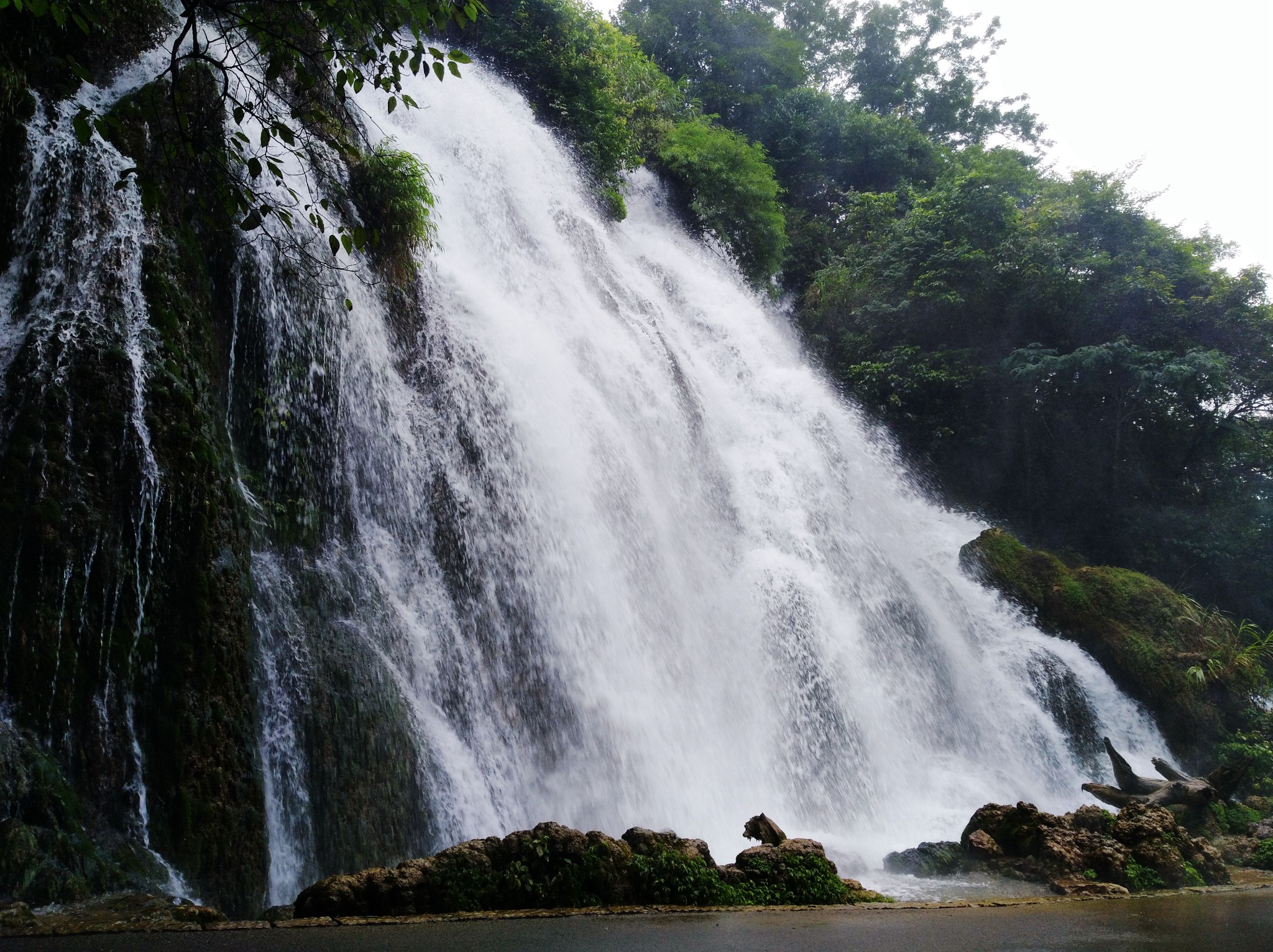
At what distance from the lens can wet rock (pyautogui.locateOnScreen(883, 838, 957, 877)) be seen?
7457 millimetres

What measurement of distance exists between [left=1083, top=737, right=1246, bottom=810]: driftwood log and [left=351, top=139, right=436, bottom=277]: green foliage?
943 cm

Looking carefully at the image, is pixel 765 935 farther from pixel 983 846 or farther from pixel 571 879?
pixel 983 846

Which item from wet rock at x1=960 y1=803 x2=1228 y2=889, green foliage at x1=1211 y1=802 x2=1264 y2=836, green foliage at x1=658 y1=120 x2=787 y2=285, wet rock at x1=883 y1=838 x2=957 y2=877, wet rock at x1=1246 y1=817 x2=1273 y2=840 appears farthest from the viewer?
green foliage at x1=658 y1=120 x2=787 y2=285

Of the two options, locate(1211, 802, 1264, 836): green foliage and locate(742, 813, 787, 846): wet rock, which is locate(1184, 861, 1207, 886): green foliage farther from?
locate(742, 813, 787, 846): wet rock

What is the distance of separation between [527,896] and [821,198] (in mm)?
23010

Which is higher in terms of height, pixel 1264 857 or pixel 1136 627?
pixel 1136 627

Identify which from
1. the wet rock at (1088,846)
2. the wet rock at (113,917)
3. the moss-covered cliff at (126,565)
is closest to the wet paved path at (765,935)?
the wet rock at (113,917)

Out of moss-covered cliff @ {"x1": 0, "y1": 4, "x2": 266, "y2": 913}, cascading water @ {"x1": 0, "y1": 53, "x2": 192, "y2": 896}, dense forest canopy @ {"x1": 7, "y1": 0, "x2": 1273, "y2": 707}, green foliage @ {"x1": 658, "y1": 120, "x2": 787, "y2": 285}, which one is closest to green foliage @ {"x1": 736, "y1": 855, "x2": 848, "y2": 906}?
moss-covered cliff @ {"x1": 0, "y1": 4, "x2": 266, "y2": 913}

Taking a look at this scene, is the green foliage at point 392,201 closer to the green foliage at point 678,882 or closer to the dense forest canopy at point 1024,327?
the dense forest canopy at point 1024,327

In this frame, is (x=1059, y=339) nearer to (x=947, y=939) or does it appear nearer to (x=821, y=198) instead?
(x=821, y=198)

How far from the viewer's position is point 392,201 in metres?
9.60

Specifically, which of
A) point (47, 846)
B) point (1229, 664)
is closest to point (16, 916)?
point (47, 846)

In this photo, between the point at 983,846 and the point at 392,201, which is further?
the point at 392,201

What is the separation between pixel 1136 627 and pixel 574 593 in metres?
9.59
